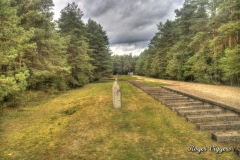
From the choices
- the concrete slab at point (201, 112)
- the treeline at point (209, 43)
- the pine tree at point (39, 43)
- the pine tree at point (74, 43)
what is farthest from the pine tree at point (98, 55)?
the concrete slab at point (201, 112)

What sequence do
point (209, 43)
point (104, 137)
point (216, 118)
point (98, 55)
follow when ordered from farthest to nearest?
point (98, 55) < point (209, 43) < point (216, 118) < point (104, 137)

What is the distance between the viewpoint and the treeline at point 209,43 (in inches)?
599

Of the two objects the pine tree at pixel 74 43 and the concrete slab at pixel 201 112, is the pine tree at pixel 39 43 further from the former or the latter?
the concrete slab at pixel 201 112

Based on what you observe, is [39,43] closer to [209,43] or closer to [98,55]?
[98,55]

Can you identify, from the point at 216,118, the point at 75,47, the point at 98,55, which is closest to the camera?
the point at 216,118

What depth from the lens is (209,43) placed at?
868 inches

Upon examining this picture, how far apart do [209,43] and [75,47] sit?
19.6m

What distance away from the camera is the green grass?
4043 millimetres

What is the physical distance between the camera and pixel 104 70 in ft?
107

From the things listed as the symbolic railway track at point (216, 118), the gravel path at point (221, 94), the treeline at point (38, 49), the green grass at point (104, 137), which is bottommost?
the green grass at point (104, 137)

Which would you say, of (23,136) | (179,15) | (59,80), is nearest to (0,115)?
(23,136)

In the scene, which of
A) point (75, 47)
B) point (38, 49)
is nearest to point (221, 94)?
point (38, 49)

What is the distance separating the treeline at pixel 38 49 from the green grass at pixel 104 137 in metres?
1.85

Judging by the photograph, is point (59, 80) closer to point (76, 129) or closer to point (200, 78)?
point (76, 129)
